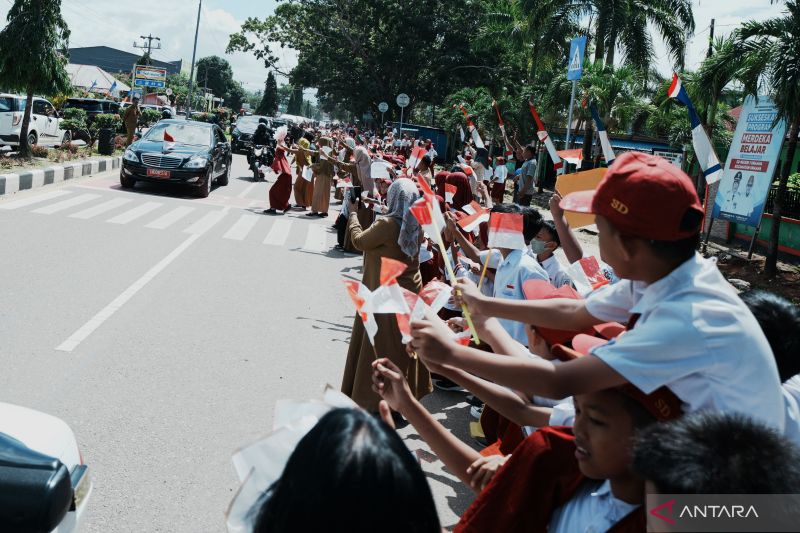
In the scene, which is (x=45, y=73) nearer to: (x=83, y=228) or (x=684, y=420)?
(x=83, y=228)

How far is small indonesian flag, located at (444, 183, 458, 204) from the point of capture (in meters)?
7.62

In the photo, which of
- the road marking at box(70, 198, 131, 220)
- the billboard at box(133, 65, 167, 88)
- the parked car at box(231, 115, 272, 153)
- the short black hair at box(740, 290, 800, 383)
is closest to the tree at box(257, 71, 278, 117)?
the billboard at box(133, 65, 167, 88)

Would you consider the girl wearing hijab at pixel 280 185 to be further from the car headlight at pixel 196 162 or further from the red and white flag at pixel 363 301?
the red and white flag at pixel 363 301

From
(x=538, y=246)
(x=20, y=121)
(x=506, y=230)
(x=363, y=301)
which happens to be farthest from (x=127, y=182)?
(x=363, y=301)

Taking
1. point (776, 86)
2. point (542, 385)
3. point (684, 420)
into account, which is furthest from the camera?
point (776, 86)

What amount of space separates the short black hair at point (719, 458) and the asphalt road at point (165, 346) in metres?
2.76

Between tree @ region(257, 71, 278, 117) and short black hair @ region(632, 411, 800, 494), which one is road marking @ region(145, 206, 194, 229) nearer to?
short black hair @ region(632, 411, 800, 494)

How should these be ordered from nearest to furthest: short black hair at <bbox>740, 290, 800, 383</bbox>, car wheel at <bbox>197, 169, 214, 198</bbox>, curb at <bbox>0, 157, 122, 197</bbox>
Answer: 1. short black hair at <bbox>740, 290, 800, 383</bbox>
2. curb at <bbox>0, 157, 122, 197</bbox>
3. car wheel at <bbox>197, 169, 214, 198</bbox>

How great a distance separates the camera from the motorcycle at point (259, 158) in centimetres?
2219

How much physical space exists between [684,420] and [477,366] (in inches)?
25.1

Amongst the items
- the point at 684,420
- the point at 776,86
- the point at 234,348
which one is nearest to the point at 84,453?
the point at 234,348

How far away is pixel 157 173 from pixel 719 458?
1560 centimetres

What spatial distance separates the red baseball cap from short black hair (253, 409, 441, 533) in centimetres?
93

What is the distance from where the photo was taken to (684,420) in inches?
57.4
